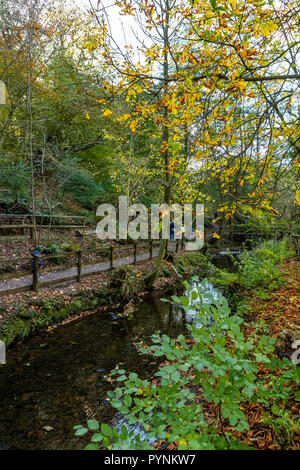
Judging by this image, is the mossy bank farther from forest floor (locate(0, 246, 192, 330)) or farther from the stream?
the stream

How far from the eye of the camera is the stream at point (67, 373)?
3387 mm

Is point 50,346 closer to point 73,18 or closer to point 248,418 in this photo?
point 248,418

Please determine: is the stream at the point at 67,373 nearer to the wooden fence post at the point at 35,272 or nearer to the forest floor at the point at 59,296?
the forest floor at the point at 59,296

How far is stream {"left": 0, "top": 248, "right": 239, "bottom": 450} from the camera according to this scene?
133 inches

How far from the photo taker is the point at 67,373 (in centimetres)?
472

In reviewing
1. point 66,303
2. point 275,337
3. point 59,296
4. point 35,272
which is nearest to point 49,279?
point 59,296

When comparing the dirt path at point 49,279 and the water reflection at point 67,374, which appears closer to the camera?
the water reflection at point 67,374
